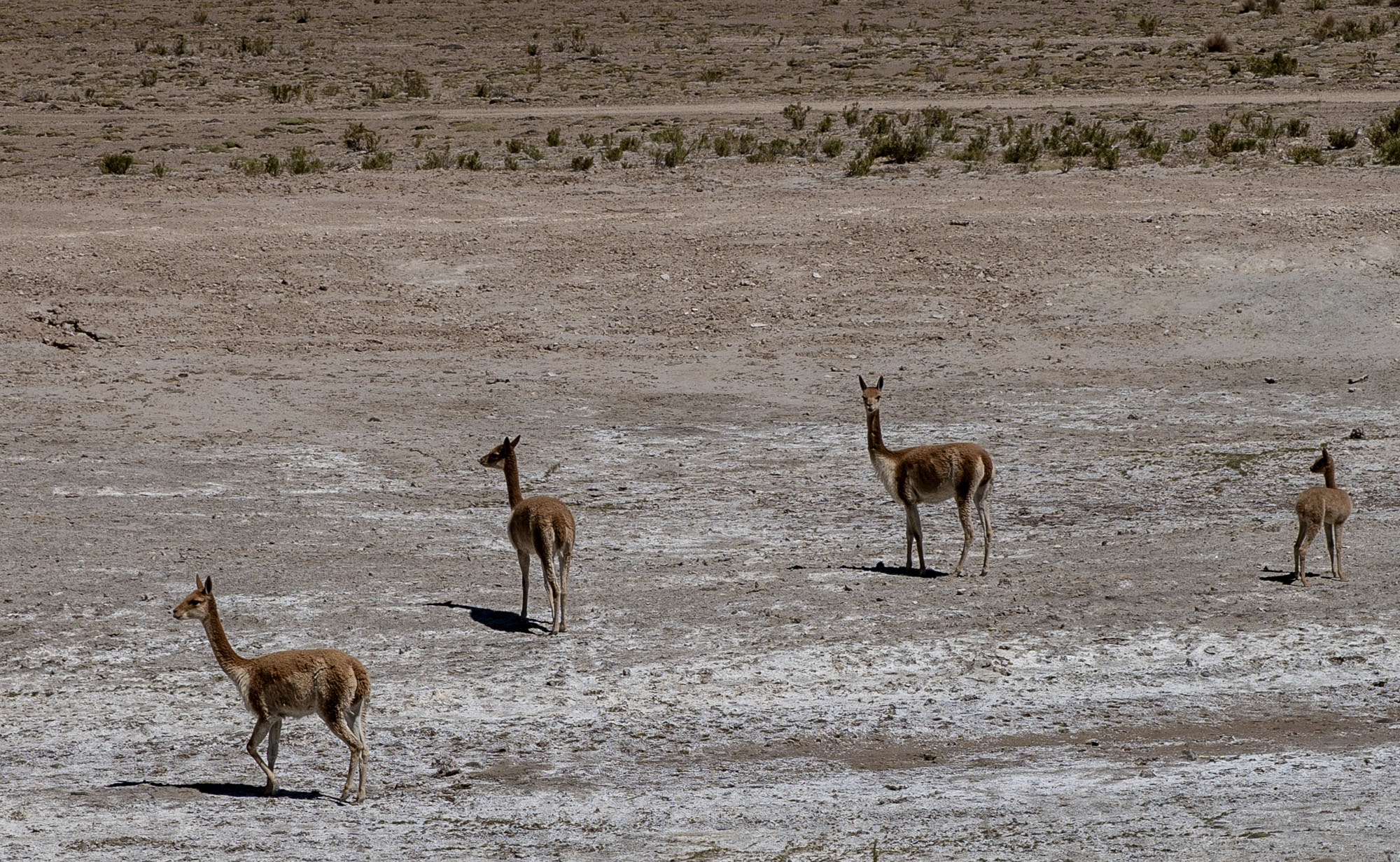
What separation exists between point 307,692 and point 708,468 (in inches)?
315

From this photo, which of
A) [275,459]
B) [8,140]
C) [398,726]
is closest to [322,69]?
[8,140]

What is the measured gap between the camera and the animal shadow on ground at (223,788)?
8.90 metres

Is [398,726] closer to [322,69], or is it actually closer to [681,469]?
[681,469]

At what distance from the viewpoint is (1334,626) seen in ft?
37.9

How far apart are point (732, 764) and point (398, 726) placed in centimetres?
196

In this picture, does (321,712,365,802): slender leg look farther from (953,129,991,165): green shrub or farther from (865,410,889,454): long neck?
(953,129,991,165): green shrub

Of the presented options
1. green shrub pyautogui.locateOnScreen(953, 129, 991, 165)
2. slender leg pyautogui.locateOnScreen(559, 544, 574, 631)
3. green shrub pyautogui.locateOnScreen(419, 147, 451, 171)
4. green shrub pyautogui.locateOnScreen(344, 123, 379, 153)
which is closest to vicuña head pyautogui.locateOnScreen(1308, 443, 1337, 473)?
slender leg pyautogui.locateOnScreen(559, 544, 574, 631)

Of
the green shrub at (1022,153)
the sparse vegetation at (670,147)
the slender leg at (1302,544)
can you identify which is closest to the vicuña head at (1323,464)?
the slender leg at (1302,544)

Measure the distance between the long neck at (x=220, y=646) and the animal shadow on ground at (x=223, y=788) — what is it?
60 cm

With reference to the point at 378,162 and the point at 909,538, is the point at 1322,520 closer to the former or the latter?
the point at 909,538

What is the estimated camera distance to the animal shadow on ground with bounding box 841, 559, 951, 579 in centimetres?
1290

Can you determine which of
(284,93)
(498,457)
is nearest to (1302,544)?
(498,457)

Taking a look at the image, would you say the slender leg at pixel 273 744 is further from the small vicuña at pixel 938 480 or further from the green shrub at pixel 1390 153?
the green shrub at pixel 1390 153

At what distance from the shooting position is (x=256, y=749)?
888cm
